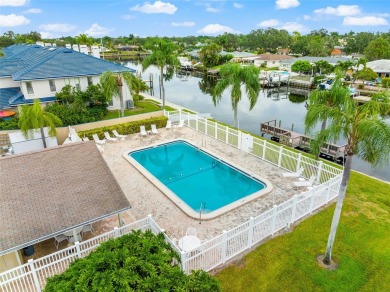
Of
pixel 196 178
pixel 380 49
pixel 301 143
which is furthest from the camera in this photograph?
pixel 380 49

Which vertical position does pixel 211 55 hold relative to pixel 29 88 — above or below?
above

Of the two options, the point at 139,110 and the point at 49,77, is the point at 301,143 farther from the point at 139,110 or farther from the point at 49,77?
the point at 49,77

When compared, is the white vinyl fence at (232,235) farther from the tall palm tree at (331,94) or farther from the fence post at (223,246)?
the tall palm tree at (331,94)

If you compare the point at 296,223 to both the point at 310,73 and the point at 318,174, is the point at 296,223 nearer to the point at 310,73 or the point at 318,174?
the point at 318,174

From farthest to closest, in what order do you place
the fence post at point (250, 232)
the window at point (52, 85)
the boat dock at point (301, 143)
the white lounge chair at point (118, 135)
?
the window at point (52, 85) → the white lounge chair at point (118, 135) → the boat dock at point (301, 143) → the fence post at point (250, 232)

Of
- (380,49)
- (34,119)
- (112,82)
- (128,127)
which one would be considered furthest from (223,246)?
(380,49)

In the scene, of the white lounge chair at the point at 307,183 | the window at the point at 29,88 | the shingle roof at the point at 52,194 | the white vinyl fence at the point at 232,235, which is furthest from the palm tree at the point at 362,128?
the window at the point at 29,88

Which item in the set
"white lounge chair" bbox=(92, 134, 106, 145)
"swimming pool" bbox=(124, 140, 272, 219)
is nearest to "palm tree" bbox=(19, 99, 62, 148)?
"white lounge chair" bbox=(92, 134, 106, 145)

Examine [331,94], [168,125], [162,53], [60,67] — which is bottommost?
[168,125]
